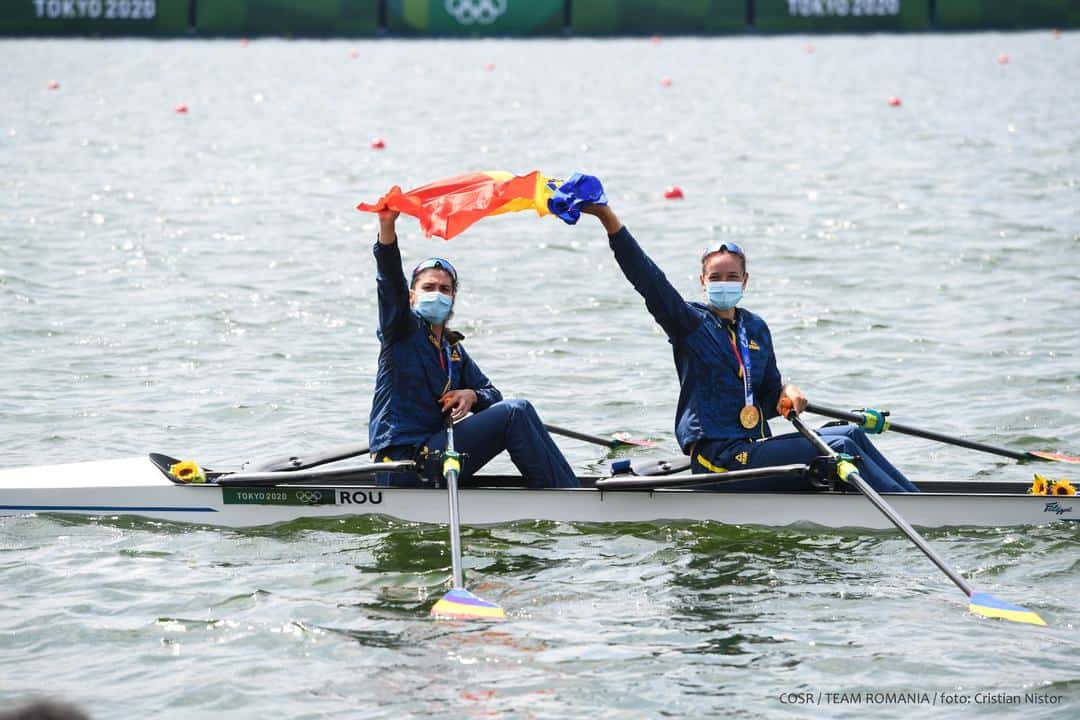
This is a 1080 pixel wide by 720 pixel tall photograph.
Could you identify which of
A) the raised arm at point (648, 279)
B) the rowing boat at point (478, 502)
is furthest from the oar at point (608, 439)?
the raised arm at point (648, 279)

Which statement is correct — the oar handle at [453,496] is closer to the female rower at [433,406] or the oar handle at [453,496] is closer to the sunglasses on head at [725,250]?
the female rower at [433,406]

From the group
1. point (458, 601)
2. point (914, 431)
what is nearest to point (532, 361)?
point (914, 431)

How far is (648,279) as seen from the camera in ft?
29.0

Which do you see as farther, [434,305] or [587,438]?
[587,438]

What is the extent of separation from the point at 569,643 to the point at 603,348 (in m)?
7.04

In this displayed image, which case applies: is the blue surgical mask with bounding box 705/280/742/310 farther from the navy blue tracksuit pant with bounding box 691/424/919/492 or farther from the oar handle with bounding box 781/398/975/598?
the navy blue tracksuit pant with bounding box 691/424/919/492

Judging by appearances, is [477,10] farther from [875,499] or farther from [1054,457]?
[875,499]

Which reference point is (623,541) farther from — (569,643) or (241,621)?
(241,621)

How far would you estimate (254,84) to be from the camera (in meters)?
35.5

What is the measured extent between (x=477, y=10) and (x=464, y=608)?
118 ft

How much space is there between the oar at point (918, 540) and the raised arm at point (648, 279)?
0.74 metres

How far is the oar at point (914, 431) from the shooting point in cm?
984

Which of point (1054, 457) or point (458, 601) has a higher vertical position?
point (1054, 457)

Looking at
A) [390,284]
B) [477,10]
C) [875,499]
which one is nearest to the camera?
[875,499]
